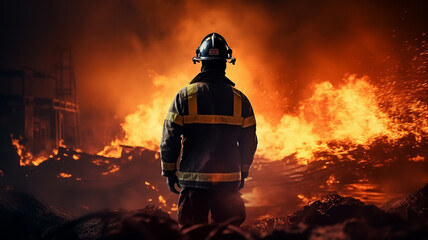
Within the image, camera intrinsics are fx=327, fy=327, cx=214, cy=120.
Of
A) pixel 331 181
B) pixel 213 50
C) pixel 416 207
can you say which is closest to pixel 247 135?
pixel 213 50

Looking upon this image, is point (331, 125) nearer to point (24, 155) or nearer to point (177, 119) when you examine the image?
point (177, 119)

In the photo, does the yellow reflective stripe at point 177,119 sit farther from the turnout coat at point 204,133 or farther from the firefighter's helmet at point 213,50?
the firefighter's helmet at point 213,50

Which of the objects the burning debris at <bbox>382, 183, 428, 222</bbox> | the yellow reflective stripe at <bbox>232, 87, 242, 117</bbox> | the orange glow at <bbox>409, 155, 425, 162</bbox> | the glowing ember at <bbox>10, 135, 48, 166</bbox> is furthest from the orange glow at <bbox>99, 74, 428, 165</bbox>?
the glowing ember at <bbox>10, 135, 48, 166</bbox>

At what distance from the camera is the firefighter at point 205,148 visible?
310cm

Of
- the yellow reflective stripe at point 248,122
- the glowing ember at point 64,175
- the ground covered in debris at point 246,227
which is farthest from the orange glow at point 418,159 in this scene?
the glowing ember at point 64,175

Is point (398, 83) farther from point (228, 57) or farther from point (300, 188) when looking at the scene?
point (228, 57)

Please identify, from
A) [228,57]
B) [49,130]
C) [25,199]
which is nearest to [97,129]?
[49,130]

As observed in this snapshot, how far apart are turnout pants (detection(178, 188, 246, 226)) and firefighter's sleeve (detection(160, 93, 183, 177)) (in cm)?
28

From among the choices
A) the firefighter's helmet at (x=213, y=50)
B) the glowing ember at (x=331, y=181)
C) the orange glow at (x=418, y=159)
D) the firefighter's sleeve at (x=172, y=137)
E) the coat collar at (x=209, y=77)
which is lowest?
the glowing ember at (x=331, y=181)

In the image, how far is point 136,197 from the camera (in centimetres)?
971

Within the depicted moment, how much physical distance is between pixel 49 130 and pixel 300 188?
16941mm

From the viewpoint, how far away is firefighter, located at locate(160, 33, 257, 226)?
310 centimetres

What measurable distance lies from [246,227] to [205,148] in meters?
2.92

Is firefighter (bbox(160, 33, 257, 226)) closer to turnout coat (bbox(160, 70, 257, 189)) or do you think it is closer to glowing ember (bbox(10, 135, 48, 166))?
turnout coat (bbox(160, 70, 257, 189))
